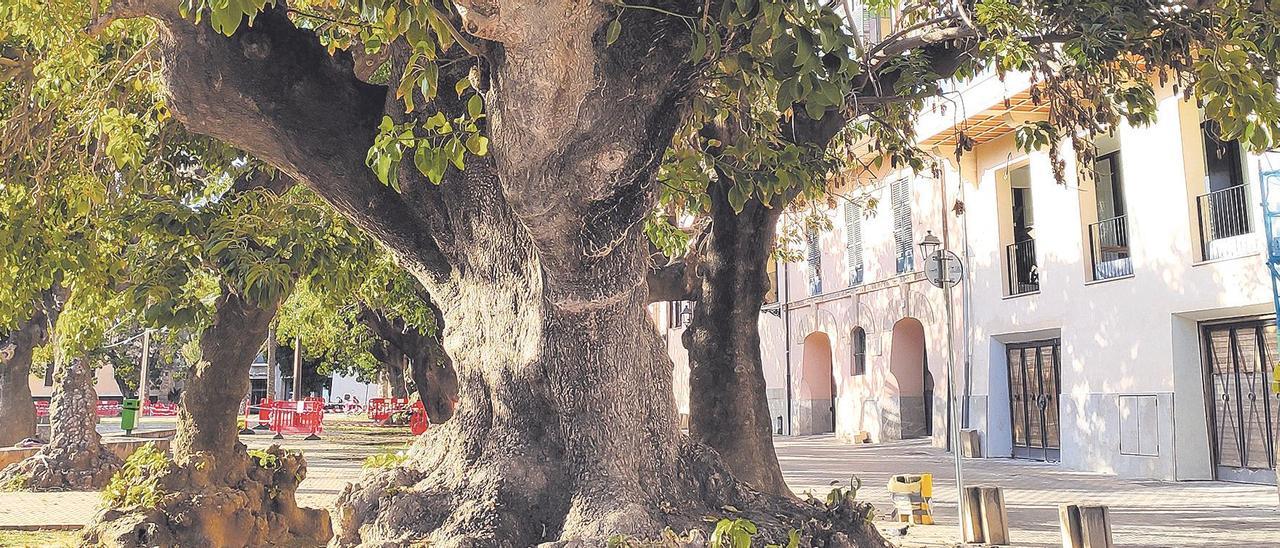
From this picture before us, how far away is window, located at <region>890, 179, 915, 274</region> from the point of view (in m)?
22.1

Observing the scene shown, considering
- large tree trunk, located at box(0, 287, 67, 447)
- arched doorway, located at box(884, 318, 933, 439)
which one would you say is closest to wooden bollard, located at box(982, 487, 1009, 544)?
arched doorway, located at box(884, 318, 933, 439)

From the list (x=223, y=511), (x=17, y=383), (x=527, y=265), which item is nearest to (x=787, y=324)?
(x=17, y=383)

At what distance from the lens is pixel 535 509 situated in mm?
5156

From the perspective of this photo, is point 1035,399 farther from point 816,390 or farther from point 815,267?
point 816,390

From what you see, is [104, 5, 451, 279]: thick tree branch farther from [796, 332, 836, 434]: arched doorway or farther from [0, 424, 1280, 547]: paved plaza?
[796, 332, 836, 434]: arched doorway

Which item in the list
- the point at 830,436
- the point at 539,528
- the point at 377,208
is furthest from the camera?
the point at 830,436

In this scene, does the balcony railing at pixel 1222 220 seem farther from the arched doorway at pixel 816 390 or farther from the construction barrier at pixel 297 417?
the construction barrier at pixel 297 417

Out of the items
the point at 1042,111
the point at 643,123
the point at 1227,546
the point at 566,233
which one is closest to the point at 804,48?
the point at 643,123

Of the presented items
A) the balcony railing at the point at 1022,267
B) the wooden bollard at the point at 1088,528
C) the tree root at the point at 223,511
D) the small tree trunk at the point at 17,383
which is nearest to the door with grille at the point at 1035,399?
the balcony railing at the point at 1022,267

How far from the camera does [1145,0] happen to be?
705 cm

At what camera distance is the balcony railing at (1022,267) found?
18.6 meters

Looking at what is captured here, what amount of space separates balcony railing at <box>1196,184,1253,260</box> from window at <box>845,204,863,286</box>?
10162mm

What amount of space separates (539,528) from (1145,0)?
557 centimetres

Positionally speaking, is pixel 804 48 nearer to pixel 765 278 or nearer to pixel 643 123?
pixel 643 123
